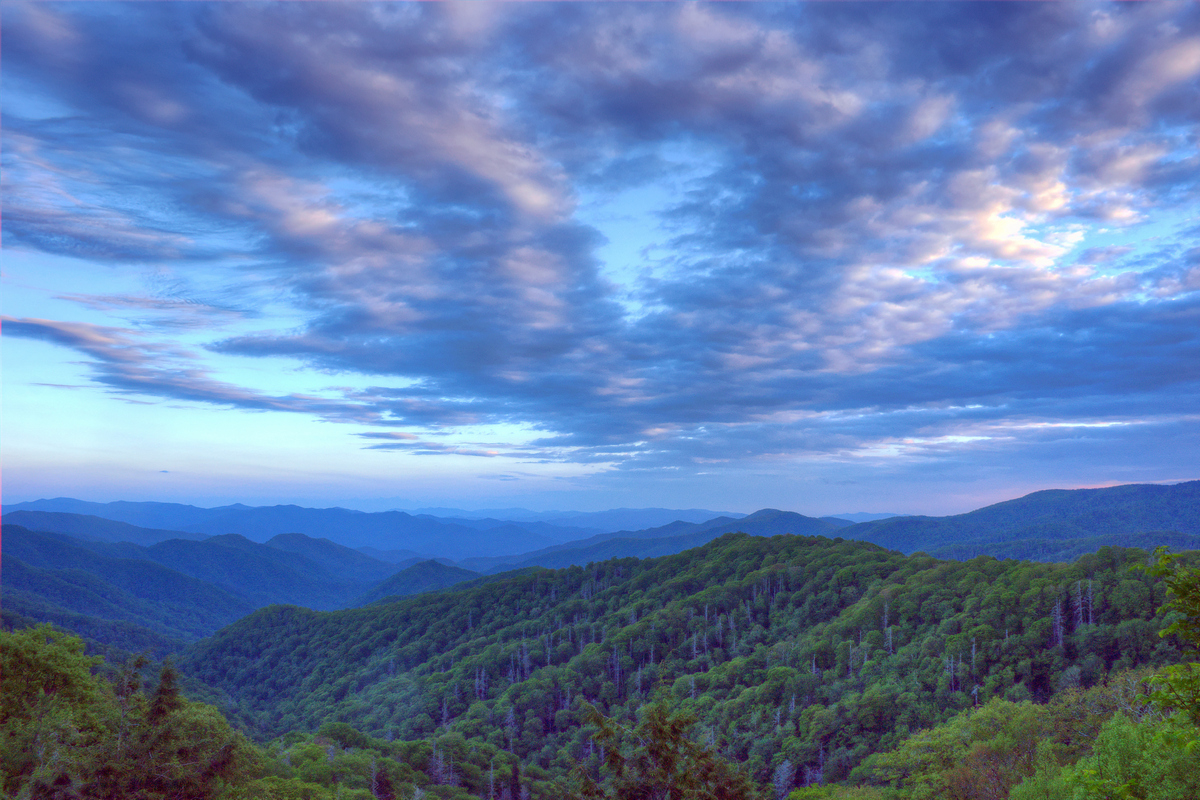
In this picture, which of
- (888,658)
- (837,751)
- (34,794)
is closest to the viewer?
(34,794)

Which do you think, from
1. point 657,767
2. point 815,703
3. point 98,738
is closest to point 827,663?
point 815,703

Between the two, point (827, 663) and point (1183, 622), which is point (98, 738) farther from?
point (827, 663)

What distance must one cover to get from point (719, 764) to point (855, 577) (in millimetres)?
177661

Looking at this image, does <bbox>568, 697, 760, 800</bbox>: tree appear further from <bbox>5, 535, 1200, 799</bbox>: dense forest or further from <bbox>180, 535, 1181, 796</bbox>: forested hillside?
<bbox>180, 535, 1181, 796</bbox>: forested hillside

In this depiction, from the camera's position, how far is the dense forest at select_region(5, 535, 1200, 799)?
2686cm

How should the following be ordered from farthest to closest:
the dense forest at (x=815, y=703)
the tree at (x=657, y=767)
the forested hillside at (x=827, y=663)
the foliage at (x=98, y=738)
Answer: the forested hillside at (x=827, y=663) < the foliage at (x=98, y=738) < the dense forest at (x=815, y=703) < the tree at (x=657, y=767)

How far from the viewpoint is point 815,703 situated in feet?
409

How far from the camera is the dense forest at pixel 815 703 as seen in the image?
1057 inches

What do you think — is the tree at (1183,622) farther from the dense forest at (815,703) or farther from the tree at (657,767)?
the tree at (657,767)

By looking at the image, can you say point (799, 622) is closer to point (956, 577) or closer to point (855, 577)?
point (855, 577)

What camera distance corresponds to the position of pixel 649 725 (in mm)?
20438

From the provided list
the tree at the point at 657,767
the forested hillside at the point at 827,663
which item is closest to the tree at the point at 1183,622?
the tree at the point at 657,767

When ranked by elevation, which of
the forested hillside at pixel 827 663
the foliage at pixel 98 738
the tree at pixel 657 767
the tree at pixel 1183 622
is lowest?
the forested hillside at pixel 827 663

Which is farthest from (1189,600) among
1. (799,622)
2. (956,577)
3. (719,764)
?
(799,622)
